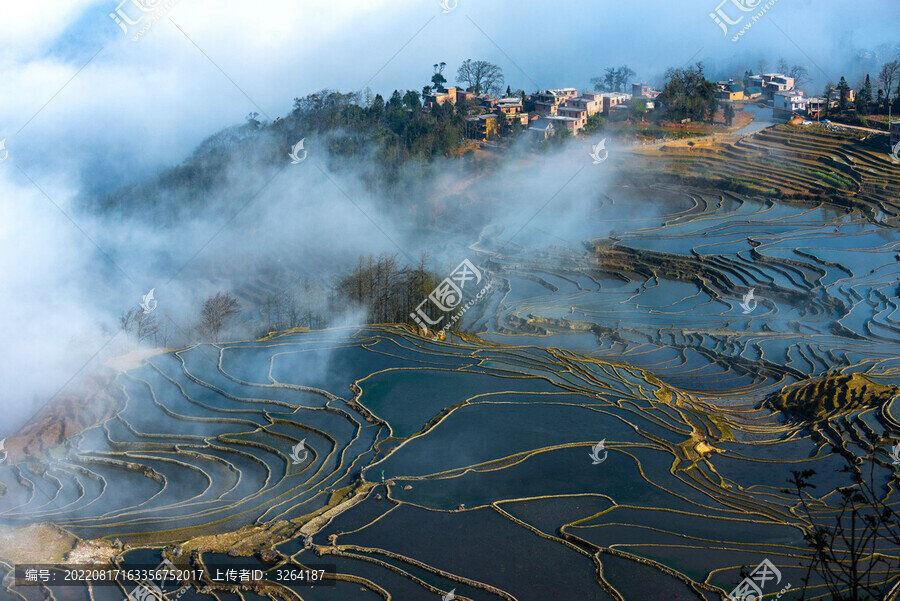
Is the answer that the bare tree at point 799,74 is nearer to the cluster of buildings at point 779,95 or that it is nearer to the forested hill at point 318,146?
the cluster of buildings at point 779,95

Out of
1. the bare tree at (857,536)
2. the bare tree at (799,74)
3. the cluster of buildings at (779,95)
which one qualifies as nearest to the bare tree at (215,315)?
the bare tree at (857,536)

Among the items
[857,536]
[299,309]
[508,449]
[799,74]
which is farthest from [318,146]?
[799,74]

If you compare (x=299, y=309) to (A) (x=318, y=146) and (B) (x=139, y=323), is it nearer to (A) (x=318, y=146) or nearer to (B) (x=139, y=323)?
(B) (x=139, y=323)

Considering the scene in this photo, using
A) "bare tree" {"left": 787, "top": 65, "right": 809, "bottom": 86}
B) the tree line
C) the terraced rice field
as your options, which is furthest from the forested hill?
"bare tree" {"left": 787, "top": 65, "right": 809, "bottom": 86}

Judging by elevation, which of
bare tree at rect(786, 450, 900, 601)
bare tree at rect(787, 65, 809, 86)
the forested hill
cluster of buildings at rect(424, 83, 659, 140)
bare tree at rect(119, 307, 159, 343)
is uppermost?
bare tree at rect(787, 65, 809, 86)

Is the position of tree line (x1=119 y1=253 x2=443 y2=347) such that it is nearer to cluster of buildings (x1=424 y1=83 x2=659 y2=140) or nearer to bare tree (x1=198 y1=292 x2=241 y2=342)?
bare tree (x1=198 y1=292 x2=241 y2=342)

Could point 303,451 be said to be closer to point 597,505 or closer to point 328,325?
point 597,505
